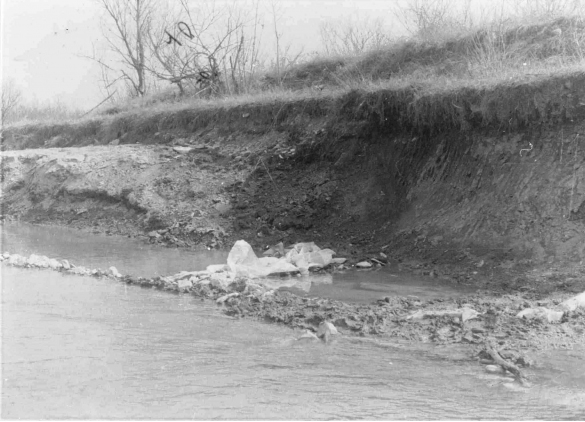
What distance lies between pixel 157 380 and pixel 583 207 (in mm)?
5098

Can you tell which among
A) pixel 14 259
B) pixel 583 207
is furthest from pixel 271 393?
pixel 14 259

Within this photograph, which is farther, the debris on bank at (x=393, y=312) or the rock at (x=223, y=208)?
the rock at (x=223, y=208)

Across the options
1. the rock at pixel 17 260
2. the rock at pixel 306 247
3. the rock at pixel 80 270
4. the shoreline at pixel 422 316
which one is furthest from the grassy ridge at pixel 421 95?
the rock at pixel 17 260

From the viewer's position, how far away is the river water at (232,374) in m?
3.92

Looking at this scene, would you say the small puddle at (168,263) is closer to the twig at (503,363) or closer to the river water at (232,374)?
the river water at (232,374)

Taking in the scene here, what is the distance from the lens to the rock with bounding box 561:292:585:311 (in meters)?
5.80

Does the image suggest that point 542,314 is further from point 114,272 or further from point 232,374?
point 114,272

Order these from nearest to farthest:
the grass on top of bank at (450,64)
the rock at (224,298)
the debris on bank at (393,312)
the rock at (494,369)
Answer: the rock at (494,369), the debris on bank at (393,312), the rock at (224,298), the grass on top of bank at (450,64)

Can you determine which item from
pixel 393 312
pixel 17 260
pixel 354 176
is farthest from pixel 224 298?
pixel 354 176

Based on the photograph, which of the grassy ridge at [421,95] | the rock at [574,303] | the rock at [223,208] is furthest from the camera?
the rock at [223,208]

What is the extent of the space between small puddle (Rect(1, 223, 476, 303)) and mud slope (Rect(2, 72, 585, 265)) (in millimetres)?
530

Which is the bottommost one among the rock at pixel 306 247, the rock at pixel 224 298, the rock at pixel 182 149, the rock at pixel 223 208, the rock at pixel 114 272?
the rock at pixel 224 298

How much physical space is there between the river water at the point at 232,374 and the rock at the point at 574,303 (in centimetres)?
98

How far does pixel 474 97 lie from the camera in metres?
8.98
